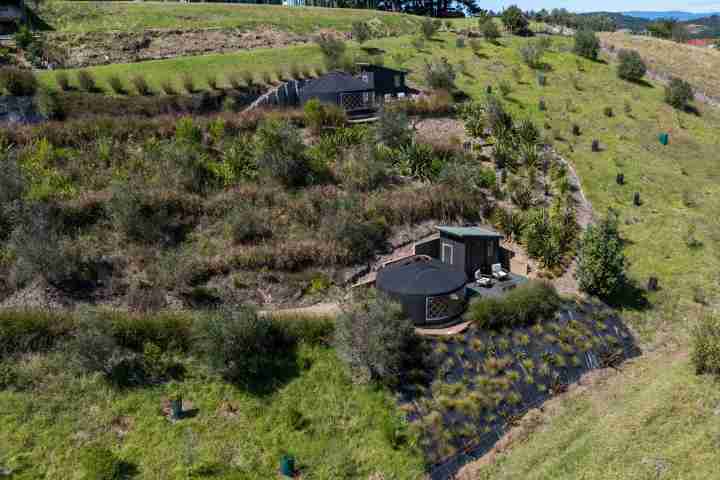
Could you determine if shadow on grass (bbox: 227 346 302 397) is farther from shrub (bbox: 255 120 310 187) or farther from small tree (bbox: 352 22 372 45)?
small tree (bbox: 352 22 372 45)

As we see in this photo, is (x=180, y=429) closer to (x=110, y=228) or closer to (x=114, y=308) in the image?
(x=114, y=308)

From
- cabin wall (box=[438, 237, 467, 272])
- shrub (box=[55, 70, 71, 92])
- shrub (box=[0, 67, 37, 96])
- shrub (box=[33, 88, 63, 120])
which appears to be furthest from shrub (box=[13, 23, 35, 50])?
cabin wall (box=[438, 237, 467, 272])

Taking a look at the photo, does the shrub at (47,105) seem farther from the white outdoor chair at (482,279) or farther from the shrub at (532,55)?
the shrub at (532,55)

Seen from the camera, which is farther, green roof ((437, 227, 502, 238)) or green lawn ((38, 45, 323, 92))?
green lawn ((38, 45, 323, 92))

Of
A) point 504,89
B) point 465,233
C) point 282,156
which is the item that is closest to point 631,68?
point 504,89

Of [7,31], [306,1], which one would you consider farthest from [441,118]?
[306,1]

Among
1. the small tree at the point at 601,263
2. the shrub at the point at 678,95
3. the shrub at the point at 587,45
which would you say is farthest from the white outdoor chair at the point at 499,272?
the shrub at the point at 587,45

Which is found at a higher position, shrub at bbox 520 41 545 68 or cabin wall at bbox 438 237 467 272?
shrub at bbox 520 41 545 68
